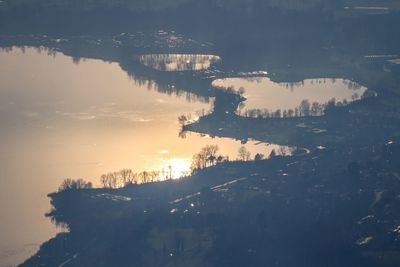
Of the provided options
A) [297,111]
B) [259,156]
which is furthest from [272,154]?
[297,111]

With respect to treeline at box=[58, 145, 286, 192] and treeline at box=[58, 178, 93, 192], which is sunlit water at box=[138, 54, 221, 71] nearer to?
treeline at box=[58, 145, 286, 192]

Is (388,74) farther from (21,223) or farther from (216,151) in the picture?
(21,223)

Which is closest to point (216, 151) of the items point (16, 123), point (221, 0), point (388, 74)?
point (16, 123)

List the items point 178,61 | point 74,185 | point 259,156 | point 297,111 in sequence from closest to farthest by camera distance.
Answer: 1. point 74,185
2. point 259,156
3. point 297,111
4. point 178,61

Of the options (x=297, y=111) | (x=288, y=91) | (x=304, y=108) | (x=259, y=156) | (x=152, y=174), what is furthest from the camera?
(x=288, y=91)

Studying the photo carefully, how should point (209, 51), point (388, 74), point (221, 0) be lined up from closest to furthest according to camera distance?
1. point (388, 74)
2. point (209, 51)
3. point (221, 0)

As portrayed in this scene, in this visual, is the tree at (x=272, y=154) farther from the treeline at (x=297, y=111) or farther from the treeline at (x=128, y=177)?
the treeline at (x=297, y=111)

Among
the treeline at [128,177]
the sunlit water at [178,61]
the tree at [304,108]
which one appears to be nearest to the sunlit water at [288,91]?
the tree at [304,108]

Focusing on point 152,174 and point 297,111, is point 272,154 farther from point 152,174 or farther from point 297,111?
point 297,111
